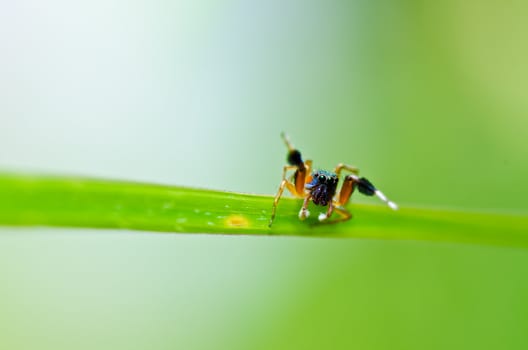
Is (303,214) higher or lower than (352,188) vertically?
lower

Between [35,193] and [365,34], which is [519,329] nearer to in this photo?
[365,34]

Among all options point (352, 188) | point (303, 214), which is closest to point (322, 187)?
point (352, 188)

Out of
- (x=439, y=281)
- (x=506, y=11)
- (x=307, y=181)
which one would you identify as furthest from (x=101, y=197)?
(x=506, y=11)

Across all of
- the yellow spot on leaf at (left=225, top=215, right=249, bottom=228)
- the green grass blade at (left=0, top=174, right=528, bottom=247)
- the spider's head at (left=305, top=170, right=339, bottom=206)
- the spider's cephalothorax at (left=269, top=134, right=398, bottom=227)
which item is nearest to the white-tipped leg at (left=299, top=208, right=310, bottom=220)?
the green grass blade at (left=0, top=174, right=528, bottom=247)

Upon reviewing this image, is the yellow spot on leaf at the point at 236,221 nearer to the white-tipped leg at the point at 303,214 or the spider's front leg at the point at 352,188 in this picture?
the white-tipped leg at the point at 303,214

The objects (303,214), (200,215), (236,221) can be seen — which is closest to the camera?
(200,215)

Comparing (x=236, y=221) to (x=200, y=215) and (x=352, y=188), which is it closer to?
(x=200, y=215)
